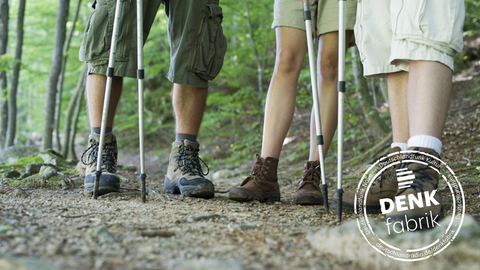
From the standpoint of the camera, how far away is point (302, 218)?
1.92 metres

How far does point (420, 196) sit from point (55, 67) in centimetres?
775

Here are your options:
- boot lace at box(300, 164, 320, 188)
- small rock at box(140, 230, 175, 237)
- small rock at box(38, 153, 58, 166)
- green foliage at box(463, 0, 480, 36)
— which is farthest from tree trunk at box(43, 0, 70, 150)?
green foliage at box(463, 0, 480, 36)

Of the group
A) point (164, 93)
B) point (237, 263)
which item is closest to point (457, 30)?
point (237, 263)

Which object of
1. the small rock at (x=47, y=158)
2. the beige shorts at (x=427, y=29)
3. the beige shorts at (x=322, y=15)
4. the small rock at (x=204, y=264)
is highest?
the beige shorts at (x=322, y=15)

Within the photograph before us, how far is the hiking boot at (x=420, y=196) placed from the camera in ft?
5.22

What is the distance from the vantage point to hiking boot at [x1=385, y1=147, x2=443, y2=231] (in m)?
1.59

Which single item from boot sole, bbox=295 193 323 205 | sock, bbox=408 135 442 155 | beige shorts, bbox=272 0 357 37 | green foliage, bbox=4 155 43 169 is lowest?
boot sole, bbox=295 193 323 205

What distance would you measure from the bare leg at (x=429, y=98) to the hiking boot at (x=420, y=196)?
0.38 feet

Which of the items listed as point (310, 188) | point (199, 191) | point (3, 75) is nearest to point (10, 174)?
point (199, 191)

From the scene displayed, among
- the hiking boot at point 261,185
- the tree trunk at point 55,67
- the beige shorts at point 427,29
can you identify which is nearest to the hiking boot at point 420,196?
the beige shorts at point 427,29

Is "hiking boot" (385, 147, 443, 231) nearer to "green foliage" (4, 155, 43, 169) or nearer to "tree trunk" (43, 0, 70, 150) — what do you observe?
"green foliage" (4, 155, 43, 169)

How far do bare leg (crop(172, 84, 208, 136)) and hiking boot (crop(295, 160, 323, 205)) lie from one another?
3.01 feet

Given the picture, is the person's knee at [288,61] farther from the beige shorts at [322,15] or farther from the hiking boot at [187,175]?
the hiking boot at [187,175]

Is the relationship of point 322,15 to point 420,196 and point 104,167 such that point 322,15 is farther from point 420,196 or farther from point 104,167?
point 104,167
